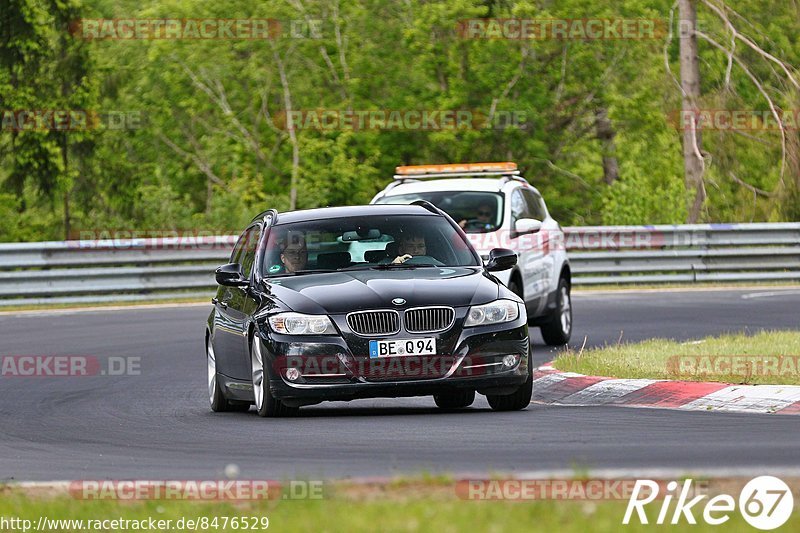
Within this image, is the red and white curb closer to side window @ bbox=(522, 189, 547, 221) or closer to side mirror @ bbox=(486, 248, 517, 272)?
side mirror @ bbox=(486, 248, 517, 272)

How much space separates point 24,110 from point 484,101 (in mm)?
12635

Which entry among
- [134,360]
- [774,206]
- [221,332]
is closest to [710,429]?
[221,332]

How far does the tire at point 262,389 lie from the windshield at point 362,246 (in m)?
0.73

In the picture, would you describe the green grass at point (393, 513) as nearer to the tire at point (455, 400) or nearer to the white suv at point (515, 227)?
the tire at point (455, 400)

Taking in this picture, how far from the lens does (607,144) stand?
5397cm

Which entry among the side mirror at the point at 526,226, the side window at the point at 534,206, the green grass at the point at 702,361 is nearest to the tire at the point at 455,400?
the green grass at the point at 702,361

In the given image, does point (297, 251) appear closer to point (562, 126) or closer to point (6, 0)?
point (6, 0)

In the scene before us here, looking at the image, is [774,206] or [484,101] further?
[484,101]

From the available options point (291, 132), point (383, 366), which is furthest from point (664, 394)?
point (291, 132)

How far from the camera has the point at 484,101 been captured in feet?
152

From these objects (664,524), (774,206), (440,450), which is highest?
(664,524)

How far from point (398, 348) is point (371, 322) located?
25 cm

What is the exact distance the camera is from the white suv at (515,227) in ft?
58.9

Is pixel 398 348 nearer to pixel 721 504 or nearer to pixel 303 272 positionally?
pixel 303 272
